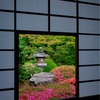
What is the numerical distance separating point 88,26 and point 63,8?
77 centimetres

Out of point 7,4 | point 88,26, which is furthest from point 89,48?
point 7,4

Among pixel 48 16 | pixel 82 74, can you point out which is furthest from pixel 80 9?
pixel 82 74

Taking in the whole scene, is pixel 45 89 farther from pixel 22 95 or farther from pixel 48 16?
pixel 48 16

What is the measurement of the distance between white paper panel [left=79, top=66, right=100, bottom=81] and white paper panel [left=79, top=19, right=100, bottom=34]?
83cm

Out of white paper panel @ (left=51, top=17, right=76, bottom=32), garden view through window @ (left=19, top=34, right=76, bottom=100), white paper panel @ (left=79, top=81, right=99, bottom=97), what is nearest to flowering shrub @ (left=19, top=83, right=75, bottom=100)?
garden view through window @ (left=19, top=34, right=76, bottom=100)

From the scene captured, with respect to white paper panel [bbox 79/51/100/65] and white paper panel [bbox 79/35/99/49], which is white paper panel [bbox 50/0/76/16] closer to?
white paper panel [bbox 79/35/99/49]

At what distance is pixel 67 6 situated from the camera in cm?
457

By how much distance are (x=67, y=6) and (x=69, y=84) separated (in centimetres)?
178

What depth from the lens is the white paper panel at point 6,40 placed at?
12.5 ft

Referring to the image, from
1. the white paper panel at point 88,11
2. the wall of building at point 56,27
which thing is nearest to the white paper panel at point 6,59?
the wall of building at point 56,27

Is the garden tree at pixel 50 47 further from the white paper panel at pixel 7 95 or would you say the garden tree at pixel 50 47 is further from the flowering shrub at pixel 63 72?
the white paper panel at pixel 7 95

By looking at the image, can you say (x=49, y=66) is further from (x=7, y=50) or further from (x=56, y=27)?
(x=7, y=50)

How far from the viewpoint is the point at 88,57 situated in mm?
4871

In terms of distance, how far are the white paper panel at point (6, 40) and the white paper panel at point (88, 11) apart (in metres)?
1.71
